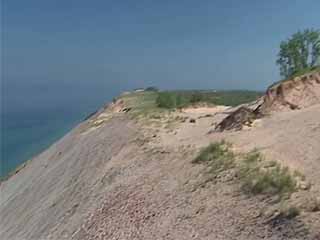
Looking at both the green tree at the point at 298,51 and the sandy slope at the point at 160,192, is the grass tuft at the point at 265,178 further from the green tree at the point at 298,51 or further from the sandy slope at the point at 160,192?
the green tree at the point at 298,51

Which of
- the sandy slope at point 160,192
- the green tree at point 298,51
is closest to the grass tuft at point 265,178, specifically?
the sandy slope at point 160,192

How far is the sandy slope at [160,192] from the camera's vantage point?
10195 mm

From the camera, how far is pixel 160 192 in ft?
42.5

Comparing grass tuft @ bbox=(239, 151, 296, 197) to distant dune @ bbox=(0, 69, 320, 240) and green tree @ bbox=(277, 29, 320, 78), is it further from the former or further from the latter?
green tree @ bbox=(277, 29, 320, 78)

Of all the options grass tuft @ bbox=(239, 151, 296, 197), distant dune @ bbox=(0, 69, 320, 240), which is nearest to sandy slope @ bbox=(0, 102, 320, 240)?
distant dune @ bbox=(0, 69, 320, 240)

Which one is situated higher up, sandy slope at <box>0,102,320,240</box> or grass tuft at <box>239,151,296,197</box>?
grass tuft at <box>239,151,296,197</box>

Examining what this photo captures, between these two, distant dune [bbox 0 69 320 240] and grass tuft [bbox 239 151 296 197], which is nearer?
distant dune [bbox 0 69 320 240]

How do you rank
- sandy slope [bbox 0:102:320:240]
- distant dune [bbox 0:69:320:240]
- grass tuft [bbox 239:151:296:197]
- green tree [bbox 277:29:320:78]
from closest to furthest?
distant dune [bbox 0:69:320:240] < sandy slope [bbox 0:102:320:240] < grass tuft [bbox 239:151:296:197] < green tree [bbox 277:29:320:78]

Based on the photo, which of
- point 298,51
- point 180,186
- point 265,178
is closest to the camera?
point 265,178

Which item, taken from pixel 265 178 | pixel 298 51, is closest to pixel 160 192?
pixel 265 178

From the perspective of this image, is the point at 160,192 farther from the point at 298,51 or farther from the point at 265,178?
the point at 298,51

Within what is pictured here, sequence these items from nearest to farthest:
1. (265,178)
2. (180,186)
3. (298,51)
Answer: (265,178) → (180,186) → (298,51)

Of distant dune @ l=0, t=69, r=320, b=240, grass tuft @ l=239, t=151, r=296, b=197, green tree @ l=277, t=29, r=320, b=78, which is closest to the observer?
distant dune @ l=0, t=69, r=320, b=240

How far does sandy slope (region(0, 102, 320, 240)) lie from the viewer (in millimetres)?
10195
